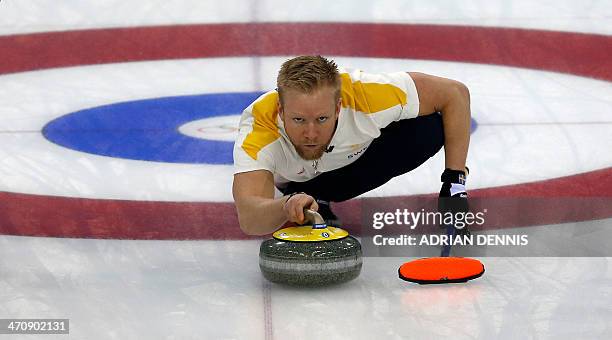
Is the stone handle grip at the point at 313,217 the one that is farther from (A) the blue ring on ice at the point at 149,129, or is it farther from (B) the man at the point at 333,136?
(A) the blue ring on ice at the point at 149,129

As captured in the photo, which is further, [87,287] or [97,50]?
[97,50]

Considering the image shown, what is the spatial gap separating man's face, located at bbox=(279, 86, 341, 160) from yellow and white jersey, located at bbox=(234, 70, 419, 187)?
121mm

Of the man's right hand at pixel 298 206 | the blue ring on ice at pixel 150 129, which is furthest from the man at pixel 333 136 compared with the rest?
the blue ring on ice at pixel 150 129

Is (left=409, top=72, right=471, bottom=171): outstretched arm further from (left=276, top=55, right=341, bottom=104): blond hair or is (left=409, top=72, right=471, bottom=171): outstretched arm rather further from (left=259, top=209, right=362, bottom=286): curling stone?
(left=259, top=209, right=362, bottom=286): curling stone

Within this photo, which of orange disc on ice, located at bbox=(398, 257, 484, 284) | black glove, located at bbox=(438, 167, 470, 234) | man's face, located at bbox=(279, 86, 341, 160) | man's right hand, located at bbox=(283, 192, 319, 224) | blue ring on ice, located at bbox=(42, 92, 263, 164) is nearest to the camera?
man's right hand, located at bbox=(283, 192, 319, 224)

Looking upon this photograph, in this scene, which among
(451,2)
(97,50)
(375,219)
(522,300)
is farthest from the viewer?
(451,2)

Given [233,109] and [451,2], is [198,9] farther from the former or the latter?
[233,109]

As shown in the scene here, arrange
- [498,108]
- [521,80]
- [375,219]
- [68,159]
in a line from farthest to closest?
1. [521,80]
2. [498,108]
3. [68,159]
4. [375,219]

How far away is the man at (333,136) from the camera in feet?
12.1

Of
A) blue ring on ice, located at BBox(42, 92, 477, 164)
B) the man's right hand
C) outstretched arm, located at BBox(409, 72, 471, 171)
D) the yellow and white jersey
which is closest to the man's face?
the yellow and white jersey

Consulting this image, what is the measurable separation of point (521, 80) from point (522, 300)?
3.47 meters

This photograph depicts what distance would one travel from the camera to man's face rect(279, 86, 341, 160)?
3.65 meters

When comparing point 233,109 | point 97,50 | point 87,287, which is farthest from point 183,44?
point 87,287

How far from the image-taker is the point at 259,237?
4.38 metres
